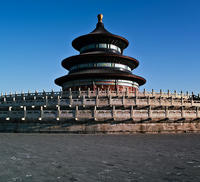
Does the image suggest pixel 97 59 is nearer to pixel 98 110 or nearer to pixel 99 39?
pixel 99 39

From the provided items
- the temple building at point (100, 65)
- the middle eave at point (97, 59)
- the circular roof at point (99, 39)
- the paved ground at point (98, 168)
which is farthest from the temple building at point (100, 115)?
the circular roof at point (99, 39)

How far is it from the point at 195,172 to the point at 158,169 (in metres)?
1.14

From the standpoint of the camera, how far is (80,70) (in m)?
40.6

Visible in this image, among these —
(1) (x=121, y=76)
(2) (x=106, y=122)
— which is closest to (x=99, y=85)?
(1) (x=121, y=76)

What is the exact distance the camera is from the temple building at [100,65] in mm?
38062

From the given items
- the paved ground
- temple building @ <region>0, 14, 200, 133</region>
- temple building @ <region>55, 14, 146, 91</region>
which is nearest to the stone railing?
temple building @ <region>0, 14, 200, 133</region>

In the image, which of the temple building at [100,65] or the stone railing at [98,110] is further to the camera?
the temple building at [100,65]

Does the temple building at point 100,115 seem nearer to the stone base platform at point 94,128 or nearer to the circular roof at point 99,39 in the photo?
the stone base platform at point 94,128

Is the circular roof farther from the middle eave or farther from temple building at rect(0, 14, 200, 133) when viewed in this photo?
temple building at rect(0, 14, 200, 133)

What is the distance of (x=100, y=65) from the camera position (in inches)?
1598

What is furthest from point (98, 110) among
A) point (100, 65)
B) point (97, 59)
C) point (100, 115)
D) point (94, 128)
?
point (97, 59)

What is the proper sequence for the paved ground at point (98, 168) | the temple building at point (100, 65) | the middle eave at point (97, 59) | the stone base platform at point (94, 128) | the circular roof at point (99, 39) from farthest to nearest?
the circular roof at point (99, 39), the middle eave at point (97, 59), the temple building at point (100, 65), the stone base platform at point (94, 128), the paved ground at point (98, 168)

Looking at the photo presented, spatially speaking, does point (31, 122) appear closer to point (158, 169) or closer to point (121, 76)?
point (158, 169)

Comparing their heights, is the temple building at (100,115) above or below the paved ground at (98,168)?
above
